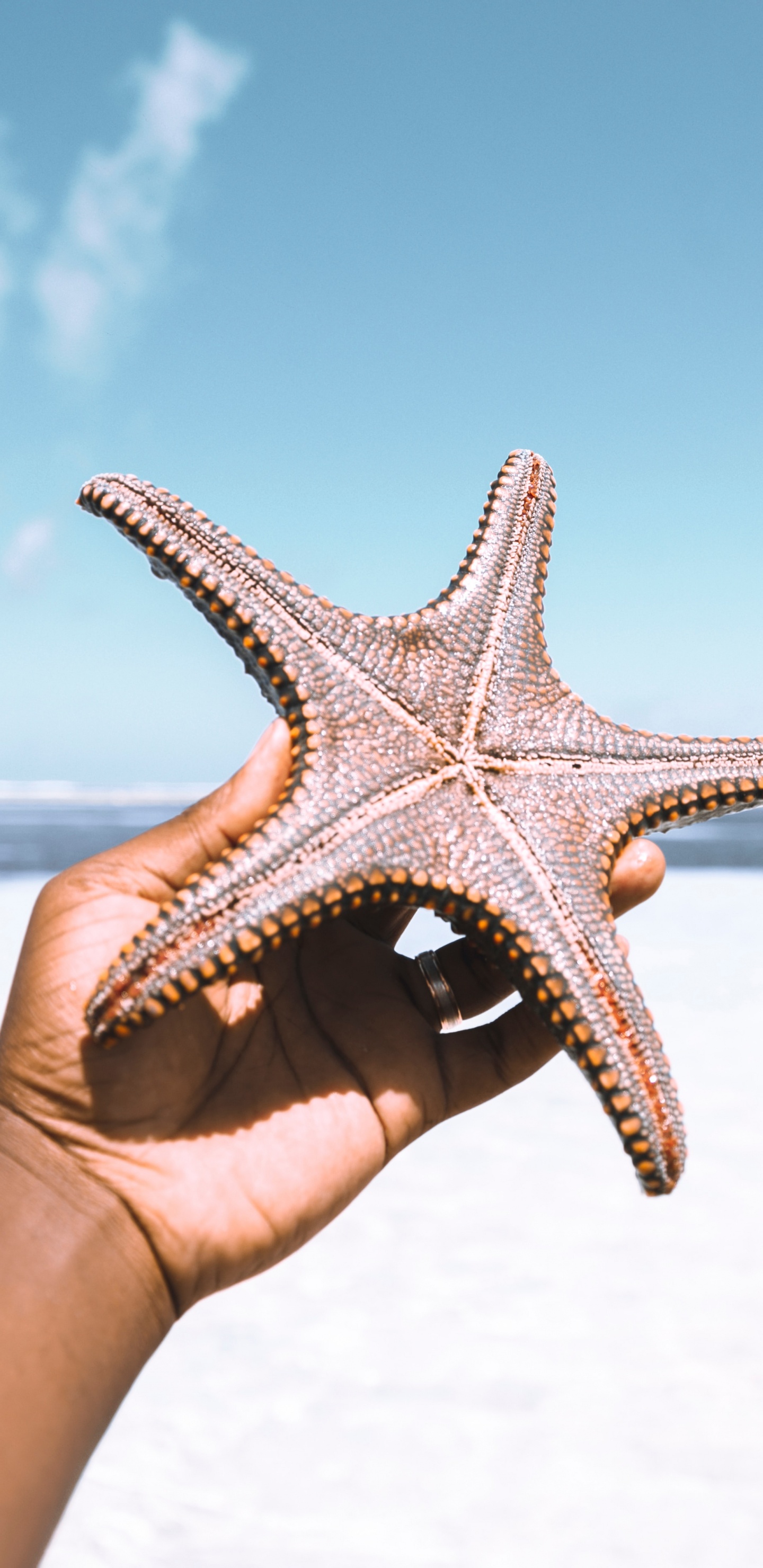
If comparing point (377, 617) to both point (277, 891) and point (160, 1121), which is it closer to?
point (277, 891)

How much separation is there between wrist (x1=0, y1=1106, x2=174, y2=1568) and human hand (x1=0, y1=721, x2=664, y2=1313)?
0.20 feet

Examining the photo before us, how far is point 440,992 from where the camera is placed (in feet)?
10.1

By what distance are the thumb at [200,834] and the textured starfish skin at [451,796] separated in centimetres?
11

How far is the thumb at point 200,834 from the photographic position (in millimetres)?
2496

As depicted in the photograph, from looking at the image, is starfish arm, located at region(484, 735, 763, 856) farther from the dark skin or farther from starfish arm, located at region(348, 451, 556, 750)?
starfish arm, located at region(348, 451, 556, 750)

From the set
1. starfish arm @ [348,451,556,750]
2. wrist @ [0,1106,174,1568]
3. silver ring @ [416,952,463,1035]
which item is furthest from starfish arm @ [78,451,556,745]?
wrist @ [0,1106,174,1568]

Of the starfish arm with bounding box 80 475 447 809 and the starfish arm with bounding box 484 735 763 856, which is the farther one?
the starfish arm with bounding box 484 735 763 856

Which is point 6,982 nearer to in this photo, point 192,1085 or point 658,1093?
point 192,1085

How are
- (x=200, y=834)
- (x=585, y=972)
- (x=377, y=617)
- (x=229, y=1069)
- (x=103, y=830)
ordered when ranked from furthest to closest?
1. (x=103, y=830)
2. (x=377, y=617)
3. (x=229, y=1069)
4. (x=200, y=834)
5. (x=585, y=972)

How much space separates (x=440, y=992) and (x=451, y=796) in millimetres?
846

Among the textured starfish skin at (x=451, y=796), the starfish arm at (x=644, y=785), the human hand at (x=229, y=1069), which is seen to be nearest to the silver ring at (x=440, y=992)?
the human hand at (x=229, y=1069)

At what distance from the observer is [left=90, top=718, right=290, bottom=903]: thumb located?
250cm

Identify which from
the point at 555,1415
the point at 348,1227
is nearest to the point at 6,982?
the point at 348,1227

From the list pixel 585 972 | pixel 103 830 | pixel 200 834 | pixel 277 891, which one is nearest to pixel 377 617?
pixel 200 834
